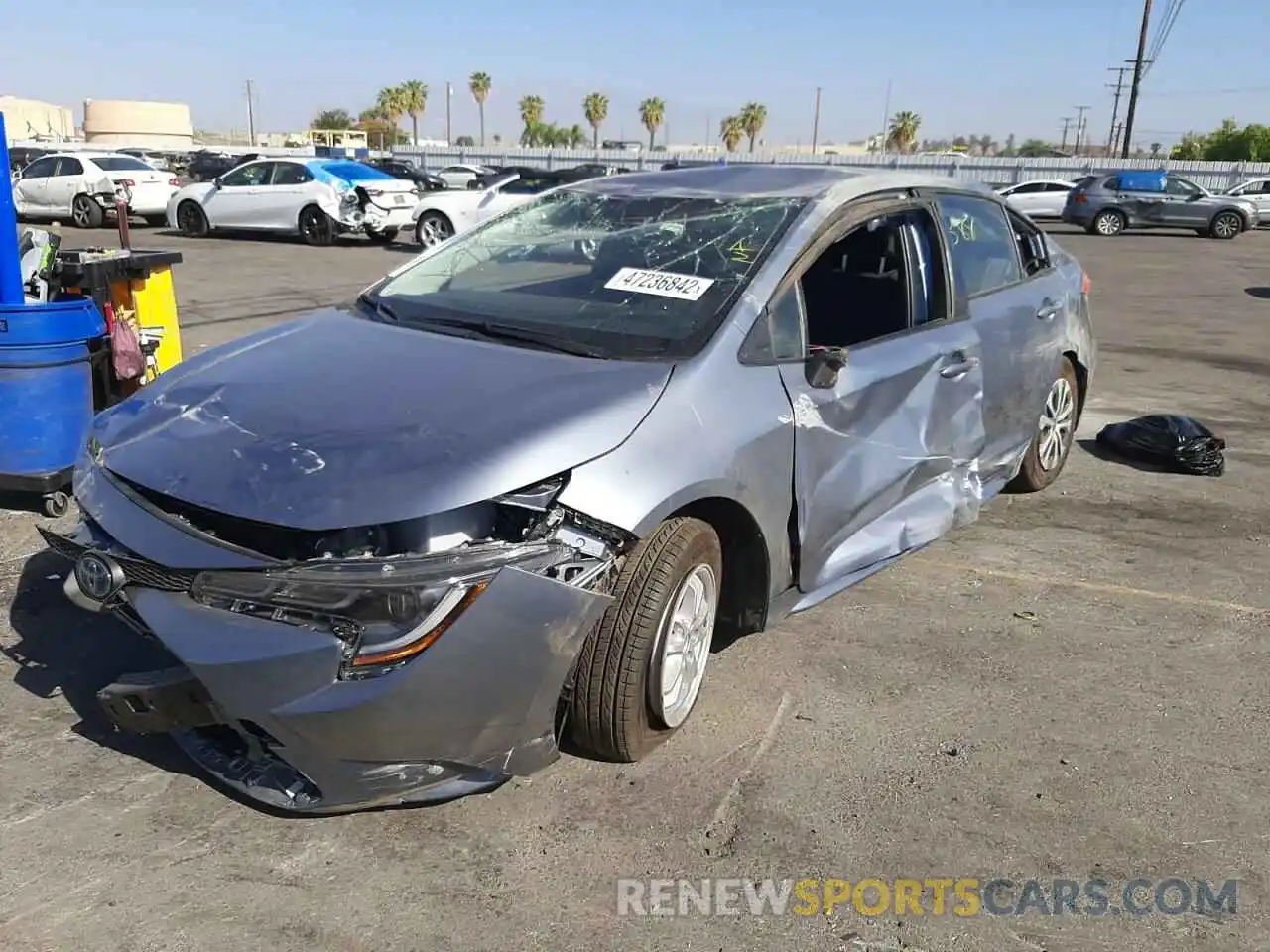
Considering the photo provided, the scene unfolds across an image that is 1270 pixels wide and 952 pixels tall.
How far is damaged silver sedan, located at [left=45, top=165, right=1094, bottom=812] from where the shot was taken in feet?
8.15

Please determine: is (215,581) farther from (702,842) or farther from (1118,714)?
(1118,714)

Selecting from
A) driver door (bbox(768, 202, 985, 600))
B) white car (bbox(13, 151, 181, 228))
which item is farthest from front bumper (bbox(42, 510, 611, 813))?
white car (bbox(13, 151, 181, 228))

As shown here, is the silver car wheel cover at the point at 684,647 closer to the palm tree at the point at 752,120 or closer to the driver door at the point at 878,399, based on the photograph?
the driver door at the point at 878,399

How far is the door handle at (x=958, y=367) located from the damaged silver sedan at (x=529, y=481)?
0.02 meters

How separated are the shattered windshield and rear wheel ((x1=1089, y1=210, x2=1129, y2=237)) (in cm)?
2655

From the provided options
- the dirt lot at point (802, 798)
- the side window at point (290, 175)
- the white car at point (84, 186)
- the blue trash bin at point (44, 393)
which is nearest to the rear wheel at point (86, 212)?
the white car at point (84, 186)

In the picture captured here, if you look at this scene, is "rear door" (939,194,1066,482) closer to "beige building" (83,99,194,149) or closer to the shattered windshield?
the shattered windshield

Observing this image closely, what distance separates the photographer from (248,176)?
64.0 ft

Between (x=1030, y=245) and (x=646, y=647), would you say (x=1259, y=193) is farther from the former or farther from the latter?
(x=646, y=647)

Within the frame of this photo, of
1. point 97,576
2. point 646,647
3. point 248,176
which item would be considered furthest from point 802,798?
point 248,176

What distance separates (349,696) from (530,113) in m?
102

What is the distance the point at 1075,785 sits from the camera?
310 centimetres

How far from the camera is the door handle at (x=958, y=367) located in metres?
4.20

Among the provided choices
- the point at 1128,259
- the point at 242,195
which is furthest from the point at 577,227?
the point at 1128,259
